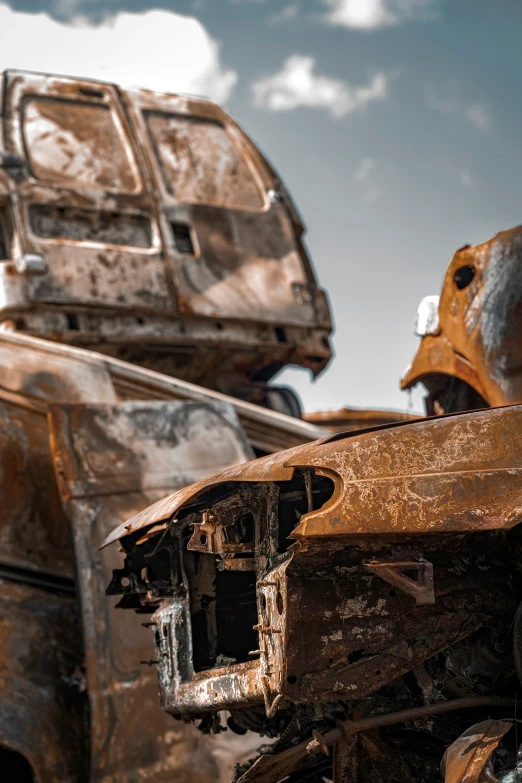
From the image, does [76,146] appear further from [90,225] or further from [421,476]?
[421,476]

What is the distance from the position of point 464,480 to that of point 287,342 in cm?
550

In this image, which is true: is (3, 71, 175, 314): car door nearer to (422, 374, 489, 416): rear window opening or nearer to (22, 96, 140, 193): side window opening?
(22, 96, 140, 193): side window opening

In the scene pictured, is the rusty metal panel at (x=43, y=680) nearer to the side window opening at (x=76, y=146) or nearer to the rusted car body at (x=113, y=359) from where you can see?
the rusted car body at (x=113, y=359)

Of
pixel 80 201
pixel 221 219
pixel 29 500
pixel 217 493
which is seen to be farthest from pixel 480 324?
pixel 221 219

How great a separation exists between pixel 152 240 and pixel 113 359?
5.14ft

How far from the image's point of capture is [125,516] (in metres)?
5.72

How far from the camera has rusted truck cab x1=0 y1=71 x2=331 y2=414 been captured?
7852mm

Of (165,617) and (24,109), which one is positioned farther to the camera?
(24,109)

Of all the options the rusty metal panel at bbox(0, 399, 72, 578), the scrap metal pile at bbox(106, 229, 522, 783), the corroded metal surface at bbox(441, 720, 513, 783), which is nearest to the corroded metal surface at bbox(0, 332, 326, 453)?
the rusty metal panel at bbox(0, 399, 72, 578)

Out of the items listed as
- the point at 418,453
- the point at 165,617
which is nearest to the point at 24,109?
the point at 165,617

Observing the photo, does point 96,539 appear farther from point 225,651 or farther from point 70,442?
point 225,651

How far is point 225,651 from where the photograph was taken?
467 centimetres

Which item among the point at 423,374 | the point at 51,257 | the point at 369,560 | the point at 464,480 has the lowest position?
the point at 369,560

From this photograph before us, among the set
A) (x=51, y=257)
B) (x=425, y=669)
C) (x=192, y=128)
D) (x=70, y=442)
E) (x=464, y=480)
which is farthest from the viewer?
(x=192, y=128)
